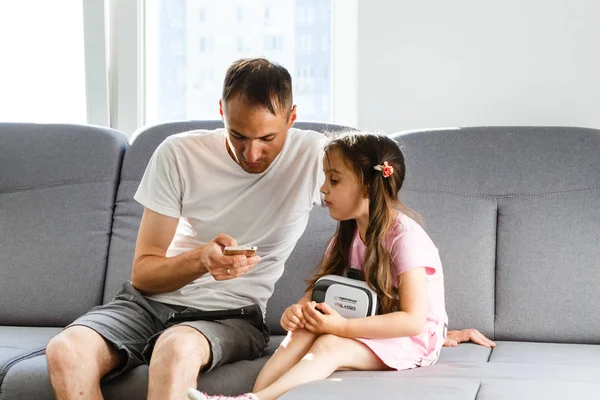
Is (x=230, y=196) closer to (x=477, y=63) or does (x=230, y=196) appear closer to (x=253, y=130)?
(x=253, y=130)

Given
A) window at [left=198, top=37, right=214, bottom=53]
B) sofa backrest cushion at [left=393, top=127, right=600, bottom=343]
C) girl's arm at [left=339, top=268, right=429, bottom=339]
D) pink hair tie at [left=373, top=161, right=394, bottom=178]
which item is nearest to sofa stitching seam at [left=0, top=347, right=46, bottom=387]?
girl's arm at [left=339, top=268, right=429, bottom=339]

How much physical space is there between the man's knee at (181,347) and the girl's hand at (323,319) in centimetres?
25

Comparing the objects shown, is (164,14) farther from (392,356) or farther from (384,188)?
(392,356)

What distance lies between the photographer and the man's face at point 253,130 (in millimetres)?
2096

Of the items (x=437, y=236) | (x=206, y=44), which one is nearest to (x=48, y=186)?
(x=206, y=44)

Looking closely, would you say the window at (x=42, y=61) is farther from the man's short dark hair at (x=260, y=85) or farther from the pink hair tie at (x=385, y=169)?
the pink hair tie at (x=385, y=169)

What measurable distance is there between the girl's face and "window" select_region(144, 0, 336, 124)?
1162 mm

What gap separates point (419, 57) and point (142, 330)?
4.80 feet

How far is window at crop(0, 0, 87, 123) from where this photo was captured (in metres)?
3.48

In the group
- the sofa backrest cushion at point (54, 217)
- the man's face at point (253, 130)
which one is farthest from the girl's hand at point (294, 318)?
the sofa backrest cushion at point (54, 217)

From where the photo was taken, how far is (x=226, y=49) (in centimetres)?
340

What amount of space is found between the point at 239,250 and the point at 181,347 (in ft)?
0.84

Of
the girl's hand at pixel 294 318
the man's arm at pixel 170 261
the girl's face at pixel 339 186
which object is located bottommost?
the girl's hand at pixel 294 318

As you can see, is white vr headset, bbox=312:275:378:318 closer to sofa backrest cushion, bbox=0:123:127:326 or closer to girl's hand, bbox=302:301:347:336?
girl's hand, bbox=302:301:347:336
